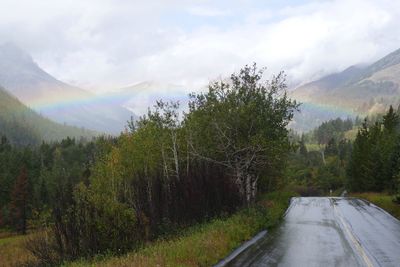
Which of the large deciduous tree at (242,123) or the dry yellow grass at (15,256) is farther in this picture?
the large deciduous tree at (242,123)

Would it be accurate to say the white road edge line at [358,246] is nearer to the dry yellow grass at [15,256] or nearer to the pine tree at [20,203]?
the dry yellow grass at [15,256]

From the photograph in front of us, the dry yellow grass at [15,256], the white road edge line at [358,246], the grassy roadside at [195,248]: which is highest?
the grassy roadside at [195,248]

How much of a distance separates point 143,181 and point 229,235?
17.2ft

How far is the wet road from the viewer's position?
13508 millimetres

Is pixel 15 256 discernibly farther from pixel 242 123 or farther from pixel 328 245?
pixel 328 245

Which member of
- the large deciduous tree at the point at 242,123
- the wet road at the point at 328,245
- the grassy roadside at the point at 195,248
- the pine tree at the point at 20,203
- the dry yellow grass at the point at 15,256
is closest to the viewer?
the grassy roadside at the point at 195,248

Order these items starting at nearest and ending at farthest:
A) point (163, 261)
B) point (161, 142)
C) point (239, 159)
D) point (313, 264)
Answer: point (163, 261), point (313, 264), point (239, 159), point (161, 142)

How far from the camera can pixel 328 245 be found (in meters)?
16.8

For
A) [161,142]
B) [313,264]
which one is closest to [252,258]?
[313,264]

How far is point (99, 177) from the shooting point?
51594mm

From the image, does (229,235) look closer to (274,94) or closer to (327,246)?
(327,246)

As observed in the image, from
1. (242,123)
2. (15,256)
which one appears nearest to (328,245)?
(242,123)

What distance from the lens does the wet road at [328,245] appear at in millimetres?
13508

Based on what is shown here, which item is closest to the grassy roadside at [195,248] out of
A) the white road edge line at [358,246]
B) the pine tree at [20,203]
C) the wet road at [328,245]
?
the wet road at [328,245]
